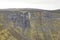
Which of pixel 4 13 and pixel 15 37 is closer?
pixel 15 37

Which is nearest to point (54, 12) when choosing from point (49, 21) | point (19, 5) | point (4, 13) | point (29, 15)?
point (49, 21)

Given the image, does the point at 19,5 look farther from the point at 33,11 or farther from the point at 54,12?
the point at 54,12

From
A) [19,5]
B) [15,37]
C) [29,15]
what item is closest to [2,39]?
[15,37]

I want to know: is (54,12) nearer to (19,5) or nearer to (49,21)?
(49,21)

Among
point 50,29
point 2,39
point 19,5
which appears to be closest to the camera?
point 2,39

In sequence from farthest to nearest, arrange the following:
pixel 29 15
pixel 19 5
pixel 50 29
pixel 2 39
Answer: pixel 19 5
pixel 29 15
pixel 50 29
pixel 2 39

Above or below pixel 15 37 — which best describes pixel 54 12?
above
